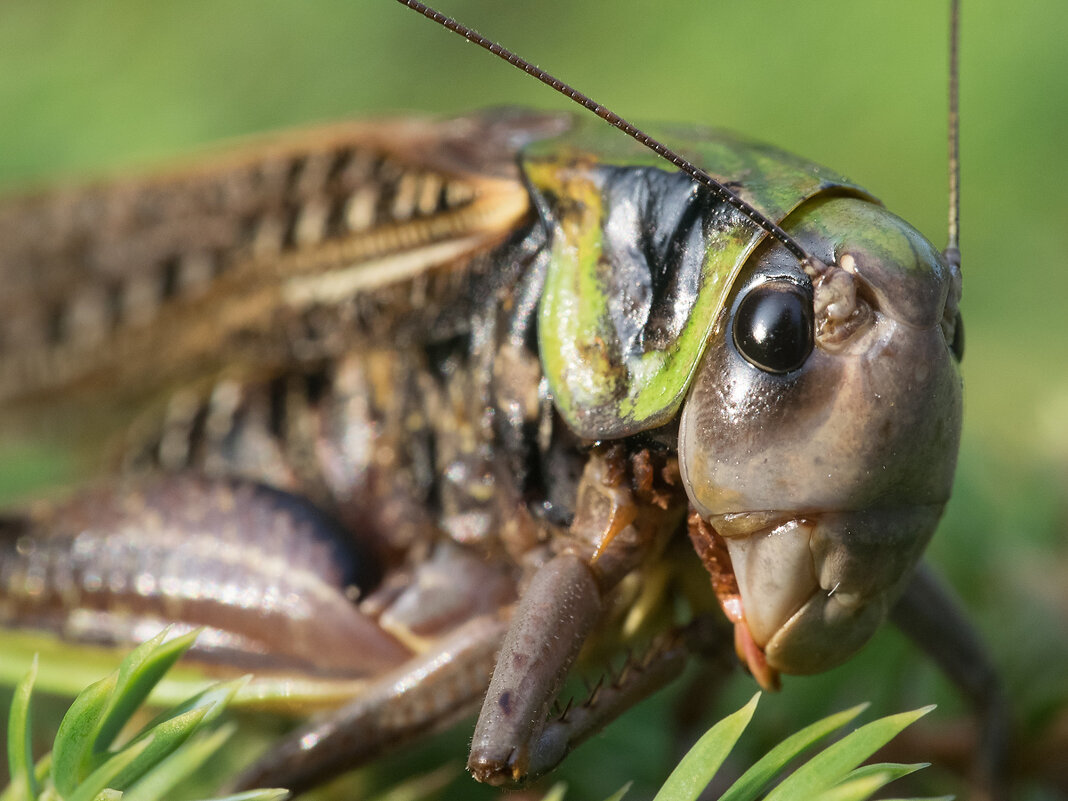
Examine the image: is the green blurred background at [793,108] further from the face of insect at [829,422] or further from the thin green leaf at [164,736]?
the thin green leaf at [164,736]

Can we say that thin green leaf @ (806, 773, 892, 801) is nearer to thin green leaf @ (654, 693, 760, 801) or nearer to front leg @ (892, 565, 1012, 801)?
thin green leaf @ (654, 693, 760, 801)

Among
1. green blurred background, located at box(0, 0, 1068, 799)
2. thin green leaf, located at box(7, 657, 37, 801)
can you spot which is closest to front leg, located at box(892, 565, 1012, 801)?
green blurred background, located at box(0, 0, 1068, 799)

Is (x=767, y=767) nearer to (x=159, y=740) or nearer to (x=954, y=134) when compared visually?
(x=159, y=740)

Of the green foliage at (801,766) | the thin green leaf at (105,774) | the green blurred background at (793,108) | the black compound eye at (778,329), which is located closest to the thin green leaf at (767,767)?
the green foliage at (801,766)

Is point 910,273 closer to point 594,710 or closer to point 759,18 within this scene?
point 594,710

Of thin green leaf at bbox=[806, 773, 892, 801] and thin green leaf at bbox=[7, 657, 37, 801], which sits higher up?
thin green leaf at bbox=[806, 773, 892, 801]

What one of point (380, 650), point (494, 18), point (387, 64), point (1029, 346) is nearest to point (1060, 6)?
point (1029, 346)

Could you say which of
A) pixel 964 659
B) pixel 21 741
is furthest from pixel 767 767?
pixel 964 659
